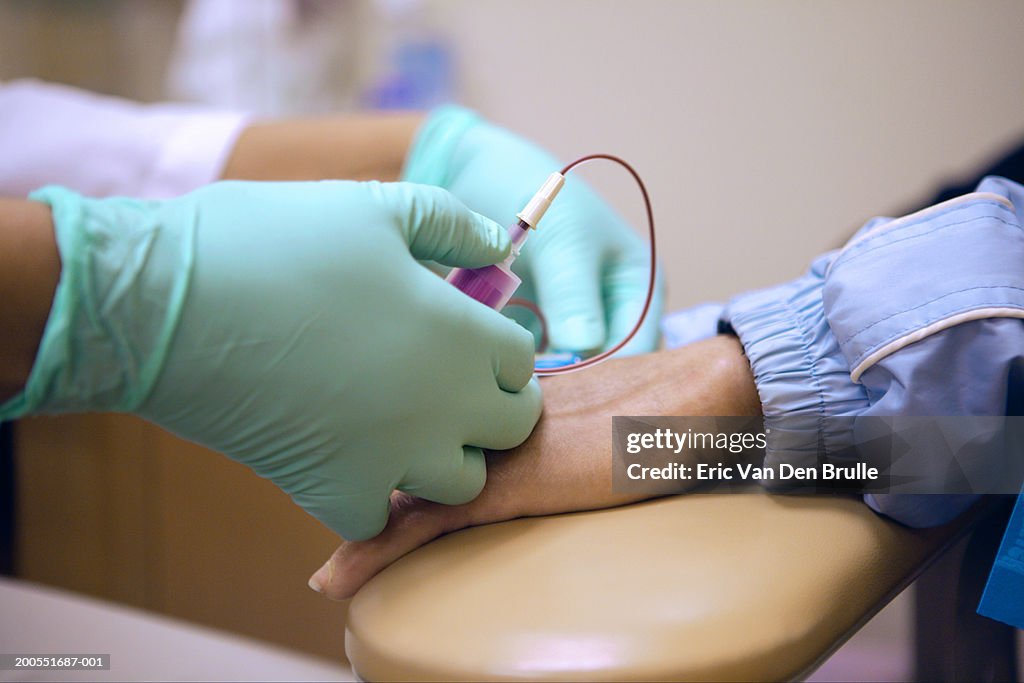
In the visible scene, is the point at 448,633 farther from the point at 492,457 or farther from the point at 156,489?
the point at 156,489

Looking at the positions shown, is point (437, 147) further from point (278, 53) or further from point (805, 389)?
point (278, 53)

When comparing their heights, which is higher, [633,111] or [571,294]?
[633,111]

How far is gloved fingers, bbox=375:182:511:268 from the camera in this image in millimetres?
528

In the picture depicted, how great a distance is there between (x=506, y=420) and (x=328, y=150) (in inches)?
28.3

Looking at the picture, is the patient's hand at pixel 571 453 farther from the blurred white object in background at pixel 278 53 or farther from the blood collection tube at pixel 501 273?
the blurred white object in background at pixel 278 53

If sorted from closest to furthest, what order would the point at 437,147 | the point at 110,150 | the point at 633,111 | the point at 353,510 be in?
the point at 353,510, the point at 437,147, the point at 110,150, the point at 633,111

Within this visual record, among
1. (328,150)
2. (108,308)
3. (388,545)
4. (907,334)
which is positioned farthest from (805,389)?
(328,150)

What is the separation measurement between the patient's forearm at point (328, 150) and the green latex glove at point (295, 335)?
60 cm

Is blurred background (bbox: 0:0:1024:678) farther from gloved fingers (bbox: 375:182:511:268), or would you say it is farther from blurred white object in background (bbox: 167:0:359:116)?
gloved fingers (bbox: 375:182:511:268)

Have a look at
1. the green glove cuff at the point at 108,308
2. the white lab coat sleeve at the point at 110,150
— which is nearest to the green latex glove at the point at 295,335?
the green glove cuff at the point at 108,308

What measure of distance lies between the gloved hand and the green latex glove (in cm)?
29

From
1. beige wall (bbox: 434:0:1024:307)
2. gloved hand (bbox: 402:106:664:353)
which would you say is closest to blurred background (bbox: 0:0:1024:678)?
beige wall (bbox: 434:0:1024:307)

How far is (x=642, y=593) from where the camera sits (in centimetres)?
44

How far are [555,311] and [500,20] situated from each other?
0.95m
